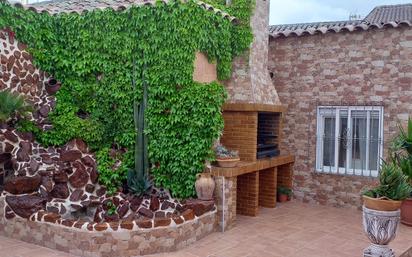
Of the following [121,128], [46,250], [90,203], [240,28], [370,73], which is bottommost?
[46,250]

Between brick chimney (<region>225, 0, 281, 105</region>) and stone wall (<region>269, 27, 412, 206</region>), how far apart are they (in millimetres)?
780

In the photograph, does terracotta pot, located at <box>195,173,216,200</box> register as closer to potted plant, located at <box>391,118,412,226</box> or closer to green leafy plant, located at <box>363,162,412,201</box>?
green leafy plant, located at <box>363,162,412,201</box>

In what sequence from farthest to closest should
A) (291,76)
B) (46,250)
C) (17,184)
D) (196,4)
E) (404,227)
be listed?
(291,76) → (404,227) → (196,4) → (17,184) → (46,250)

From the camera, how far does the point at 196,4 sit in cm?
900

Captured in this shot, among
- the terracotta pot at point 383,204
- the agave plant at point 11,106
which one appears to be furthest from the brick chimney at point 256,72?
the agave plant at point 11,106

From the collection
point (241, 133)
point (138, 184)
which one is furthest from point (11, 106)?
point (241, 133)

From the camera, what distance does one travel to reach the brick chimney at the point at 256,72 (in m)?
10.3

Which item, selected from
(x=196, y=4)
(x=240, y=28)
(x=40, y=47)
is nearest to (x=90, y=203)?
(x=40, y=47)

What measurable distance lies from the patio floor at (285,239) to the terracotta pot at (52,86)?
145 inches

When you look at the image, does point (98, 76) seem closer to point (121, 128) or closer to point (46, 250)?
point (121, 128)

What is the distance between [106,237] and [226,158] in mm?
3120

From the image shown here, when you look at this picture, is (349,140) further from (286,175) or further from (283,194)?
(283,194)

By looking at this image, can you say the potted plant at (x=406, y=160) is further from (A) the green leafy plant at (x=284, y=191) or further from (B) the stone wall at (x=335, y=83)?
(A) the green leafy plant at (x=284, y=191)

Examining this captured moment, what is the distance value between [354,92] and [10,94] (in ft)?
28.0
